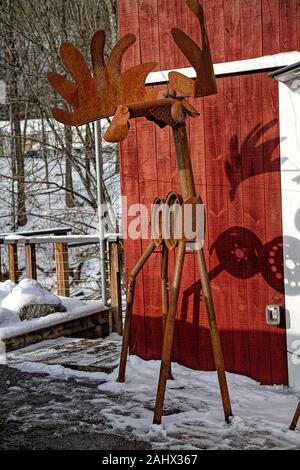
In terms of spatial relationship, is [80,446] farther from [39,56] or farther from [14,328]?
[39,56]

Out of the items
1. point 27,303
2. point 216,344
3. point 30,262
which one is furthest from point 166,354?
point 30,262

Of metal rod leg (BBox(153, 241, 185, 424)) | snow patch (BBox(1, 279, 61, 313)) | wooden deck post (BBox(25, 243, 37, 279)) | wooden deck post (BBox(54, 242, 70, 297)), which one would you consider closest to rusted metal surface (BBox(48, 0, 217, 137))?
metal rod leg (BBox(153, 241, 185, 424))

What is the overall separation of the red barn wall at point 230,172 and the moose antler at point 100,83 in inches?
39.0

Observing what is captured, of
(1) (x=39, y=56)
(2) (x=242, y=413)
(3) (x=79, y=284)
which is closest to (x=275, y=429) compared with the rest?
(2) (x=242, y=413)

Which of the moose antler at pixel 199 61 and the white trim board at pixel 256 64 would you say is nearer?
the moose antler at pixel 199 61

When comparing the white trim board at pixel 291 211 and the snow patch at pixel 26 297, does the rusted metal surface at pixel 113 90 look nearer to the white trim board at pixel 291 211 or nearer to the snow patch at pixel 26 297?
the white trim board at pixel 291 211

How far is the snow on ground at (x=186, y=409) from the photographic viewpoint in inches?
139

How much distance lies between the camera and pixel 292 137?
450 centimetres

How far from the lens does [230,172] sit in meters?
4.79

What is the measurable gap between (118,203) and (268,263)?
10278 millimetres

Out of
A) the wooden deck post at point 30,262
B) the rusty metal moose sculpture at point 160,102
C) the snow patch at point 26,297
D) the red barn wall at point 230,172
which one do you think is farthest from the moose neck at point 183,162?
the wooden deck post at point 30,262

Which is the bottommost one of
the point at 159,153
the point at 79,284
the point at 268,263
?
the point at 79,284

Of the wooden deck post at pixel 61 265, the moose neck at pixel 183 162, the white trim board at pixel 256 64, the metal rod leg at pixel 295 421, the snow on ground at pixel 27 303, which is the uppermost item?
the white trim board at pixel 256 64

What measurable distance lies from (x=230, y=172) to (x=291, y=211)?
2.00 feet
